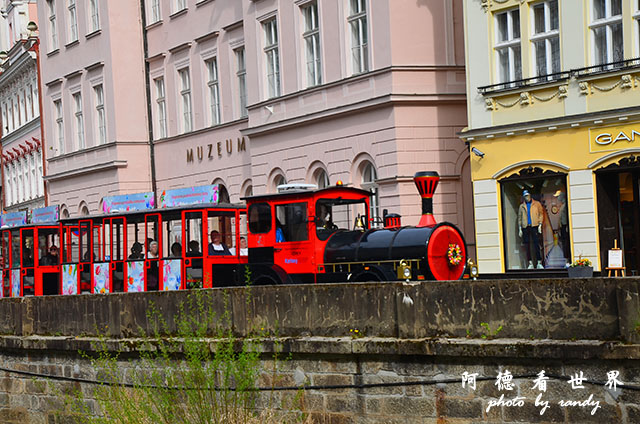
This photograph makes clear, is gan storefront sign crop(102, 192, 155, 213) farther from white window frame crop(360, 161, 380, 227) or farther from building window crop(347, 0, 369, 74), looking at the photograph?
building window crop(347, 0, 369, 74)

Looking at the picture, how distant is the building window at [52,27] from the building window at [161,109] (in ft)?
25.4

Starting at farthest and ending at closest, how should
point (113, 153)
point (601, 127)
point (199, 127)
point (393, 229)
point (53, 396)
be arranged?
point (113, 153) < point (199, 127) < point (601, 127) < point (393, 229) < point (53, 396)

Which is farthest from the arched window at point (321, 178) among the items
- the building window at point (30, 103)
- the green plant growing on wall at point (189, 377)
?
the building window at point (30, 103)

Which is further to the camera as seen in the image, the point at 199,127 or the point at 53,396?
the point at 199,127

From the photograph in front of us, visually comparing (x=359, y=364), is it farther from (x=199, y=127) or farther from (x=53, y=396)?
(x=199, y=127)

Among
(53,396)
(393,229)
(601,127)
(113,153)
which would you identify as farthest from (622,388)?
(113,153)

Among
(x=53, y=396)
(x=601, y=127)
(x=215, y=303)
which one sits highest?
(x=601, y=127)

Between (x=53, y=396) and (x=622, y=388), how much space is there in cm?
922

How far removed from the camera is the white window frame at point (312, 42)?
33.3m

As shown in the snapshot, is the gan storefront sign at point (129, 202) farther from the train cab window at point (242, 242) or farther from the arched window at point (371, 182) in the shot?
the train cab window at point (242, 242)

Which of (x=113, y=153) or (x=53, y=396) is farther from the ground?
(x=113, y=153)

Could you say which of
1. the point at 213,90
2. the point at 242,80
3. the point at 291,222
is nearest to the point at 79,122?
the point at 213,90

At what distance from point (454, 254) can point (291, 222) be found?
2.98 metres

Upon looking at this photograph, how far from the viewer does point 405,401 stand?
13617 millimetres
